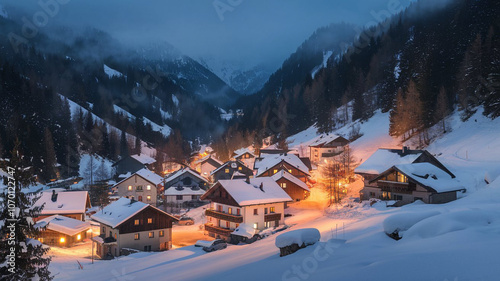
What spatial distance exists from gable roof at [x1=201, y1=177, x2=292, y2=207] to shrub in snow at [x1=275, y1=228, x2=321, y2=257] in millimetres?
24875

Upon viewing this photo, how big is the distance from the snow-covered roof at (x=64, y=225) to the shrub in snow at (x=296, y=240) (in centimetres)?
3443

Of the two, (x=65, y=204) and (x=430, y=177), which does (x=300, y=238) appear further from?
(x=65, y=204)

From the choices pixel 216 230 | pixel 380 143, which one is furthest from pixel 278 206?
pixel 380 143

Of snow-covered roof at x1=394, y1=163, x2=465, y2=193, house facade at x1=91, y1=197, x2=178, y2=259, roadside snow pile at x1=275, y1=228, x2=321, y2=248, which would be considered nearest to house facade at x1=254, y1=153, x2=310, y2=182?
snow-covered roof at x1=394, y1=163, x2=465, y2=193

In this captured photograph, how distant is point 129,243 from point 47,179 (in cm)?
5776

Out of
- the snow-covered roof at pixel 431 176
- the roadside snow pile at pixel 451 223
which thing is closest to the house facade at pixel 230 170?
the snow-covered roof at pixel 431 176

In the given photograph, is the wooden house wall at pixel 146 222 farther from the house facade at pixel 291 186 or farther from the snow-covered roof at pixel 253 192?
the house facade at pixel 291 186

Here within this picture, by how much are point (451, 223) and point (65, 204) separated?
164 feet

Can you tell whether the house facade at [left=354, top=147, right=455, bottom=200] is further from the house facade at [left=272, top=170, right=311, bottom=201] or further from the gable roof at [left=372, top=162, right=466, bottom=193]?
the house facade at [left=272, top=170, right=311, bottom=201]

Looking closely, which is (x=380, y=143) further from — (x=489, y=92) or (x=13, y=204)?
(x=13, y=204)

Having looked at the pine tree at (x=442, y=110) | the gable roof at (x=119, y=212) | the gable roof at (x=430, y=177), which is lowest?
the gable roof at (x=119, y=212)

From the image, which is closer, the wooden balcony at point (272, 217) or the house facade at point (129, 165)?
the wooden balcony at point (272, 217)

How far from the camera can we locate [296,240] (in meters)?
16.0

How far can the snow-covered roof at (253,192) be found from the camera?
42.0 metres
